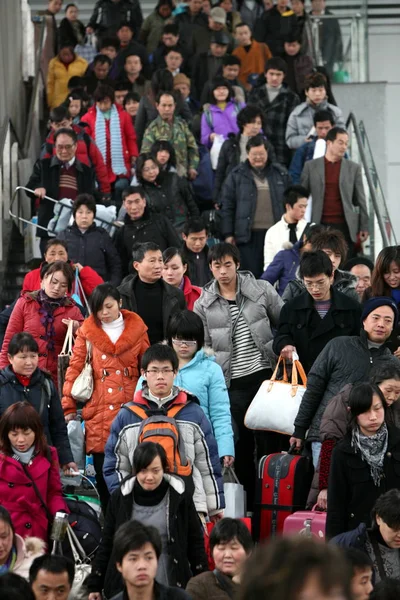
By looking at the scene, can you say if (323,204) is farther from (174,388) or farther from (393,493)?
(393,493)

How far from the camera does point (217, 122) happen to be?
599 inches

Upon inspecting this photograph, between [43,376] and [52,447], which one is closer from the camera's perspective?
[52,447]

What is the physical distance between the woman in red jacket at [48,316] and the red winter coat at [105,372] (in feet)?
2.39

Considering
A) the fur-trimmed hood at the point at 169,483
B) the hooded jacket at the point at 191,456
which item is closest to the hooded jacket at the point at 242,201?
the hooded jacket at the point at 191,456

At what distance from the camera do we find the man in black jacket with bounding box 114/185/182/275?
39.6 ft

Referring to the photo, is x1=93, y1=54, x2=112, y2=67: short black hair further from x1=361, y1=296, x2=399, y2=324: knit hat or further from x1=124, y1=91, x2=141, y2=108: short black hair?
x1=361, y1=296, x2=399, y2=324: knit hat

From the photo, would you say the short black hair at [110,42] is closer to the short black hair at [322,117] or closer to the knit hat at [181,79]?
the knit hat at [181,79]

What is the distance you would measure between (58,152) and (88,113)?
80.6 inches

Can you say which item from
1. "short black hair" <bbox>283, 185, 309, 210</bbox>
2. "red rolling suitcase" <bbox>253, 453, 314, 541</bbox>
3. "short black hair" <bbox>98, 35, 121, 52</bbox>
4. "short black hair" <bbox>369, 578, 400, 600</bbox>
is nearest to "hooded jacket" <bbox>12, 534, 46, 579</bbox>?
"short black hair" <bbox>369, 578, 400, 600</bbox>

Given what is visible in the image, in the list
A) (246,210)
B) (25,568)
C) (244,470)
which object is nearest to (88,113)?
(246,210)

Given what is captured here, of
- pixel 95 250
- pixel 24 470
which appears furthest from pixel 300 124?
pixel 24 470

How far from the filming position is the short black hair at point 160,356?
309 inches

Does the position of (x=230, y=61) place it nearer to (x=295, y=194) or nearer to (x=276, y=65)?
(x=276, y=65)

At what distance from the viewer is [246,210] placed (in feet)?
42.4
